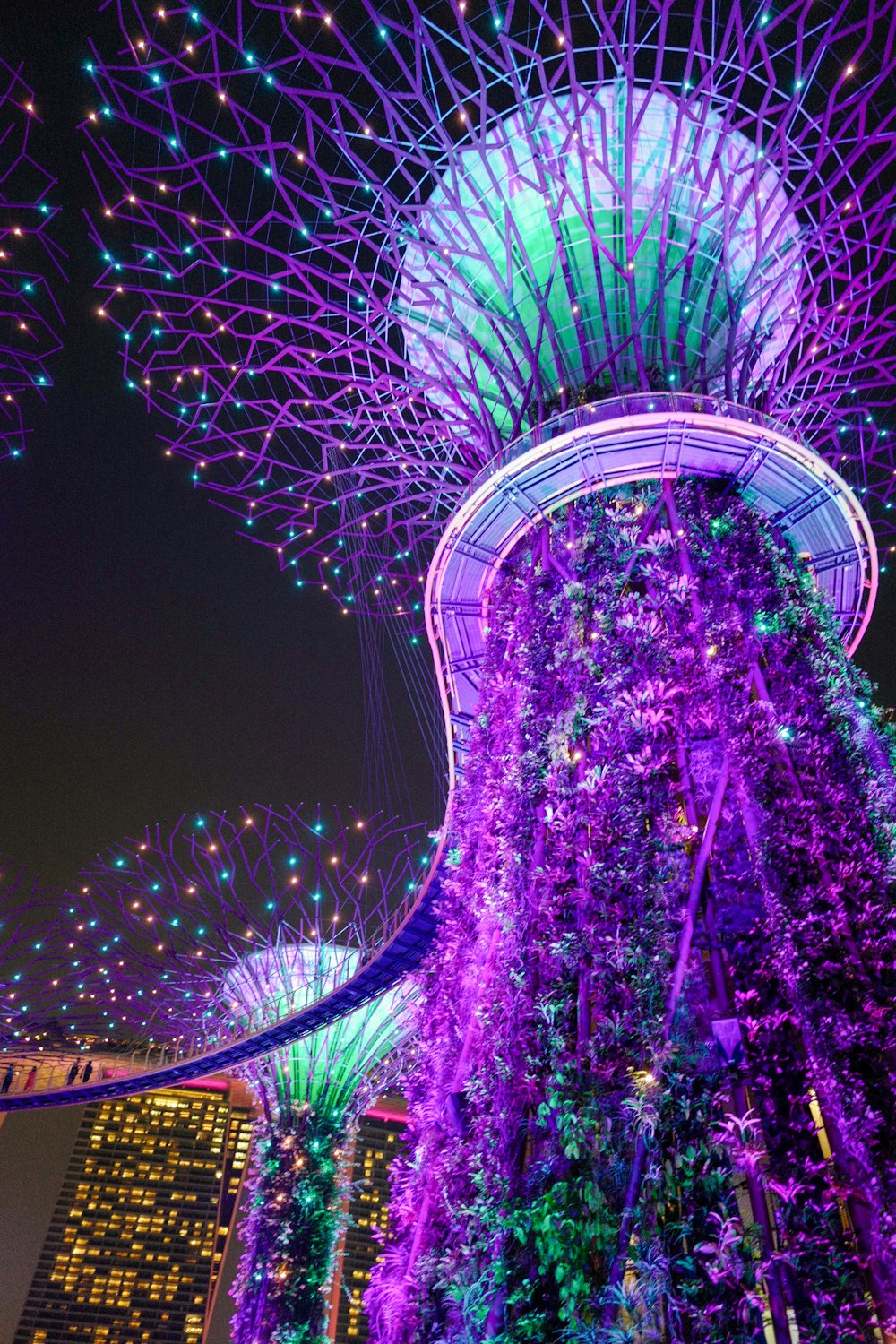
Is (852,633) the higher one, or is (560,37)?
(560,37)

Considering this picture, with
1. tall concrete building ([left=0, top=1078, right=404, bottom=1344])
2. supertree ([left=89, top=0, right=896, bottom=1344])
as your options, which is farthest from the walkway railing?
tall concrete building ([left=0, top=1078, right=404, bottom=1344])

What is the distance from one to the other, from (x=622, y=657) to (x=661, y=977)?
135 inches

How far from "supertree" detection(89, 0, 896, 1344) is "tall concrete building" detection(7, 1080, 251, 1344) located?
93554mm

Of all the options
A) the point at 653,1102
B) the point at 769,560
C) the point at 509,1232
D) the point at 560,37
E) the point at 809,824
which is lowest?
the point at 509,1232

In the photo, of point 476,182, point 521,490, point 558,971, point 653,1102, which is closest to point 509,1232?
point 653,1102

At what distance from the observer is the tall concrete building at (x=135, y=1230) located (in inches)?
3649

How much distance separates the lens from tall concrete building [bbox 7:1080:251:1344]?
92.7 metres

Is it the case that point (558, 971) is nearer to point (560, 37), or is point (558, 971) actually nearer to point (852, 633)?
point (852, 633)

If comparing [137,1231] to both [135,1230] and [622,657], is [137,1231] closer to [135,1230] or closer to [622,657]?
[135,1230]

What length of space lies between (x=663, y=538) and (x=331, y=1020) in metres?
14.1

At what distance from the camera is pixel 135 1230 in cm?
9656

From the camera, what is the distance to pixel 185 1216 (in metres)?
96.7

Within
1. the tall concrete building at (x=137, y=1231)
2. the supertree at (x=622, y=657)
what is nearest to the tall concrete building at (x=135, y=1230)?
the tall concrete building at (x=137, y=1231)

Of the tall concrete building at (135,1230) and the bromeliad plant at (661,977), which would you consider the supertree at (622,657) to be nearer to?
the bromeliad plant at (661,977)
